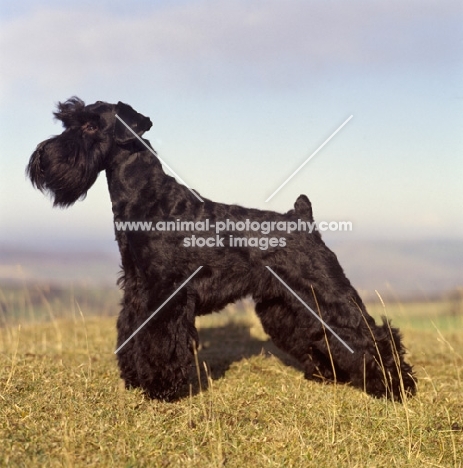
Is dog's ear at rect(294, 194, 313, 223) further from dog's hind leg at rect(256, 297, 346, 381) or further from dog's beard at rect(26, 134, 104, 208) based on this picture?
dog's beard at rect(26, 134, 104, 208)

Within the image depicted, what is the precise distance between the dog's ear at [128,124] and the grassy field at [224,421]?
7.50ft

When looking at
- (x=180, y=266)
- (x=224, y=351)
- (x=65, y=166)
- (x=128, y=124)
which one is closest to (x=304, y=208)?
(x=180, y=266)

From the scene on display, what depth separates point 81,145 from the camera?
18.3 ft

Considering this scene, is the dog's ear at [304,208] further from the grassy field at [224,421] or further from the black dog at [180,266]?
the grassy field at [224,421]

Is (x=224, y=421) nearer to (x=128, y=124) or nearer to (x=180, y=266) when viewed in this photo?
(x=180, y=266)

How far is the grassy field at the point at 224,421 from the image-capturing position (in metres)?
4.15

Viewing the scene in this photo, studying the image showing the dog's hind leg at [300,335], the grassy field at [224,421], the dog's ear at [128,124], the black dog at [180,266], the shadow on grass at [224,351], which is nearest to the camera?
the grassy field at [224,421]

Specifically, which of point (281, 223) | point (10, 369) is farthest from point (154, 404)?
point (281, 223)

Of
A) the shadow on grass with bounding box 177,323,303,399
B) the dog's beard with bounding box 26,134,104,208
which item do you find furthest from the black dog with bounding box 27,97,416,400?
the shadow on grass with bounding box 177,323,303,399

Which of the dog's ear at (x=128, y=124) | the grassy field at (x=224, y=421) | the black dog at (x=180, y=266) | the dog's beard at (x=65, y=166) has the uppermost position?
the dog's ear at (x=128, y=124)

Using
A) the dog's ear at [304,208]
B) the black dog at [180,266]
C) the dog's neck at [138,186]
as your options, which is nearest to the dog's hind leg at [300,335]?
the black dog at [180,266]

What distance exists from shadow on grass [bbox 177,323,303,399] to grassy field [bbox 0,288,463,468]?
0.19ft

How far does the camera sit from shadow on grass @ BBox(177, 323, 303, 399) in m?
6.69

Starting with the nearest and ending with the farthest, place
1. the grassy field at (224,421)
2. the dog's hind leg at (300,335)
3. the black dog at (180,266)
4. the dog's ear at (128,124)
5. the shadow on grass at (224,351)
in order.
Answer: the grassy field at (224,421) < the black dog at (180,266) < the dog's ear at (128,124) < the dog's hind leg at (300,335) < the shadow on grass at (224,351)
